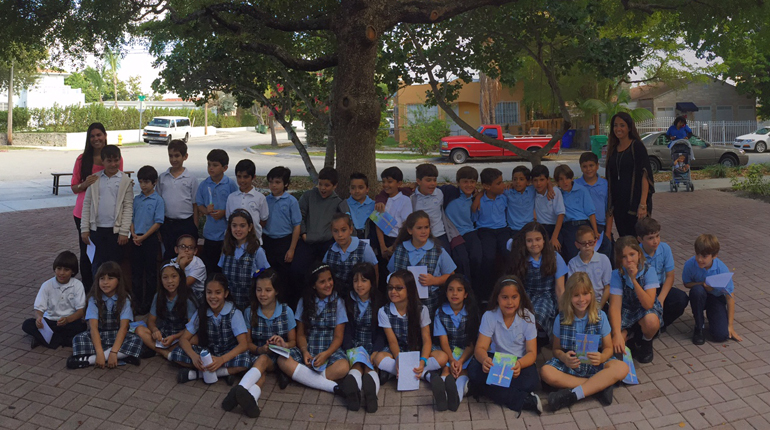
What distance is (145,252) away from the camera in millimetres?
6312

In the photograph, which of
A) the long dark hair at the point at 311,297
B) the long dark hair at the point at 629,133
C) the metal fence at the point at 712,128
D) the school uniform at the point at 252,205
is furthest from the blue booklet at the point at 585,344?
the metal fence at the point at 712,128

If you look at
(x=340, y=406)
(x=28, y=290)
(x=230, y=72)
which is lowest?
(x=340, y=406)

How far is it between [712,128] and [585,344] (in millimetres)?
33280

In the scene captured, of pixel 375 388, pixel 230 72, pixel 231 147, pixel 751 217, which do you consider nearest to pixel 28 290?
pixel 375 388

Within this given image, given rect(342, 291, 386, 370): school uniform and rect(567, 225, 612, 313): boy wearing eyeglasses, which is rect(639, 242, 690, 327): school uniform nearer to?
rect(567, 225, 612, 313): boy wearing eyeglasses

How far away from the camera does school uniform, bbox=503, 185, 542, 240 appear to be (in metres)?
6.33

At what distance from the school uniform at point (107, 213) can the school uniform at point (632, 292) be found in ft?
14.0

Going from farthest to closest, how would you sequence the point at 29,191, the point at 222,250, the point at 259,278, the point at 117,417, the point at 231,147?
the point at 231,147, the point at 29,191, the point at 222,250, the point at 259,278, the point at 117,417

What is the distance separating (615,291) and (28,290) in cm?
595

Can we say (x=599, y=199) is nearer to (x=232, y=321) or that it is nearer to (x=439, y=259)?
(x=439, y=259)

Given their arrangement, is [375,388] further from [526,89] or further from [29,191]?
[526,89]

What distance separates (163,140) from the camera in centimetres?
4156

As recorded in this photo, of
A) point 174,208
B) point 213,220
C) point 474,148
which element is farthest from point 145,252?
point 474,148

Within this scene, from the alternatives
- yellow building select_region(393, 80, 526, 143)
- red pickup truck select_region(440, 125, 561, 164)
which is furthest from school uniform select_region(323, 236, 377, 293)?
yellow building select_region(393, 80, 526, 143)
